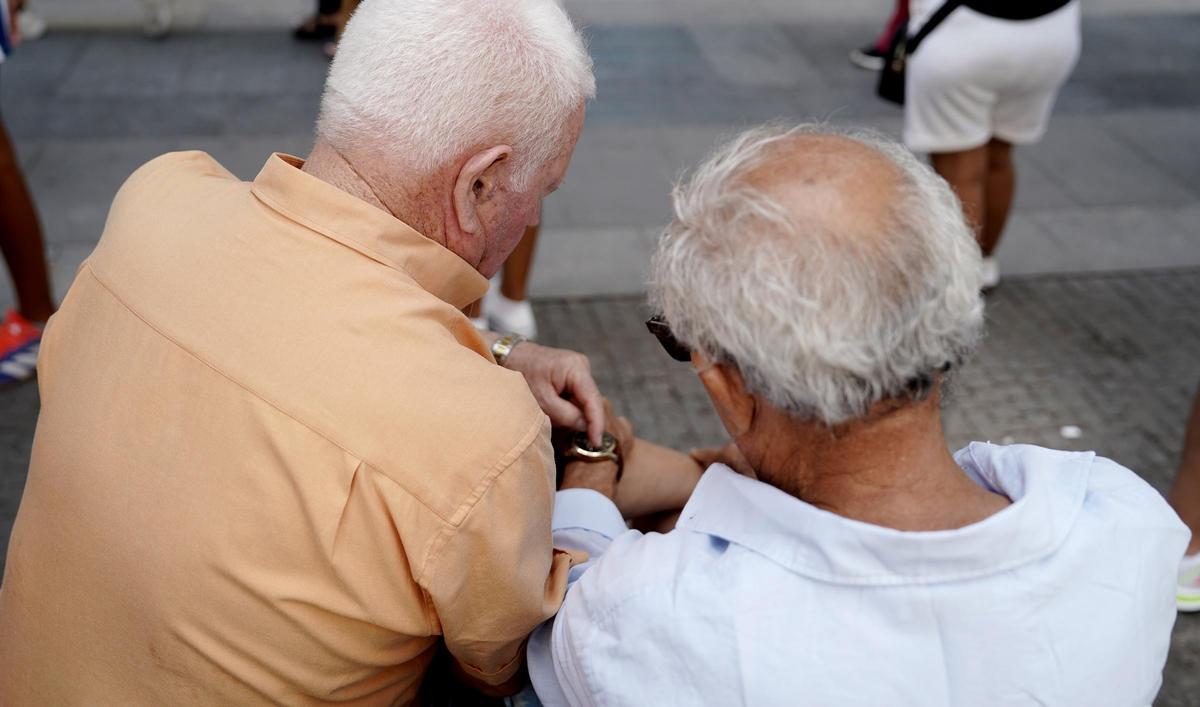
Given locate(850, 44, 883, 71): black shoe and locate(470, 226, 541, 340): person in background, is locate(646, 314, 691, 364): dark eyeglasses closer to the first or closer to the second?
locate(470, 226, 541, 340): person in background

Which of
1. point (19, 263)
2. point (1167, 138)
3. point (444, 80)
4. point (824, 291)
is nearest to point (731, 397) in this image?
point (824, 291)

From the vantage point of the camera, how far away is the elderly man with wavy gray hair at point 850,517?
49.4 inches

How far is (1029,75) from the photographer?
3.93m

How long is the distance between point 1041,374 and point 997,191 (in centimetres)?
80

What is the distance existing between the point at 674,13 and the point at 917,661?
286 inches

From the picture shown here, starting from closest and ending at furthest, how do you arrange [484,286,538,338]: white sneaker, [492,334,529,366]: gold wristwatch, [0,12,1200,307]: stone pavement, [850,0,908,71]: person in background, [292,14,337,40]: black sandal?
1. [492,334,529,366]: gold wristwatch
2. [484,286,538,338]: white sneaker
3. [0,12,1200,307]: stone pavement
4. [850,0,908,71]: person in background
5. [292,14,337,40]: black sandal

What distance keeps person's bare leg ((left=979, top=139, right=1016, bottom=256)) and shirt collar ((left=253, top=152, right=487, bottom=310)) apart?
3.10 m

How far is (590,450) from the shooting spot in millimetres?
2039

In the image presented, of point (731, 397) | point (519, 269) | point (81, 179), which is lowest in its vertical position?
point (81, 179)

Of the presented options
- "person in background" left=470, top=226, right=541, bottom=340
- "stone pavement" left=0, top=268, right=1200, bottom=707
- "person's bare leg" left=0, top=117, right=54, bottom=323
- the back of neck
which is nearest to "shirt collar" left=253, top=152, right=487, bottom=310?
the back of neck

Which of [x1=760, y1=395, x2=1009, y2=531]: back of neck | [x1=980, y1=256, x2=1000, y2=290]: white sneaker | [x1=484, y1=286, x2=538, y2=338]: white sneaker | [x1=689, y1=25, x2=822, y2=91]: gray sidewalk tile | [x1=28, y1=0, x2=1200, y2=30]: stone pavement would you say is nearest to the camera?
[x1=760, y1=395, x2=1009, y2=531]: back of neck

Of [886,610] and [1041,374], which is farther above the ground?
[886,610]

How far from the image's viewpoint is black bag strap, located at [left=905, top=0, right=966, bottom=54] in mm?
3770

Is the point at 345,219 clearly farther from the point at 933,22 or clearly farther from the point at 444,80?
the point at 933,22
